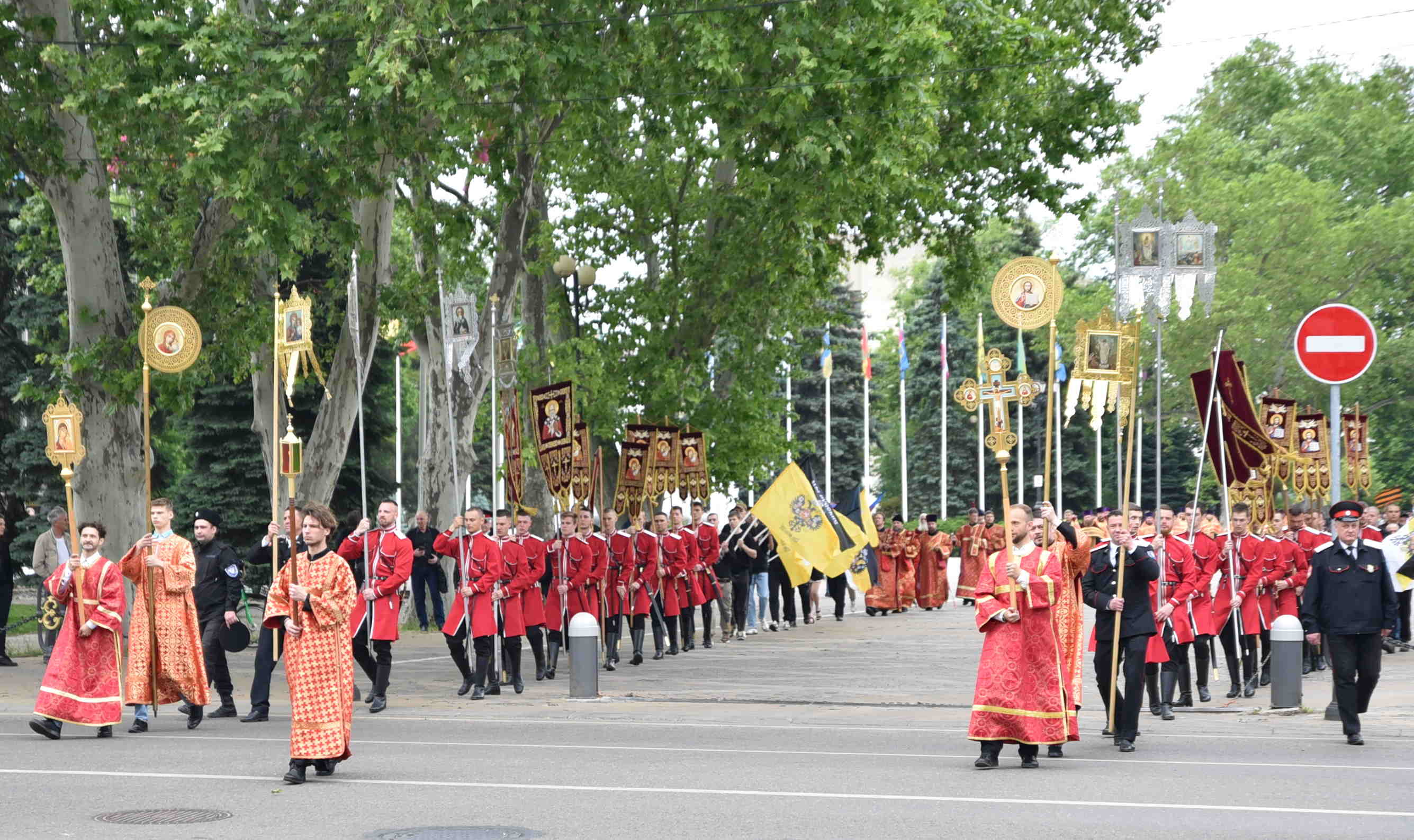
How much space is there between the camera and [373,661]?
56.5ft

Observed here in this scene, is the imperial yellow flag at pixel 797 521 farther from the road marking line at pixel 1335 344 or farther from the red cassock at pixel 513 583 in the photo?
the road marking line at pixel 1335 344

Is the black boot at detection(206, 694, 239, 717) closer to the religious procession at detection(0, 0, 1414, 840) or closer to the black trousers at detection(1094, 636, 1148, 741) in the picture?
the religious procession at detection(0, 0, 1414, 840)

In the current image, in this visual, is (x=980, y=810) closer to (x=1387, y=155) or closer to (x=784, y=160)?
(x=784, y=160)

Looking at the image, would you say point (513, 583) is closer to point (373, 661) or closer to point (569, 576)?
point (569, 576)

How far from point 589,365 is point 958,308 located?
22.8ft

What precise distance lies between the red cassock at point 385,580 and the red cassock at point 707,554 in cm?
830

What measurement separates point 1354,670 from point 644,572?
10.4m

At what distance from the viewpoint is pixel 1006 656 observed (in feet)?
40.5

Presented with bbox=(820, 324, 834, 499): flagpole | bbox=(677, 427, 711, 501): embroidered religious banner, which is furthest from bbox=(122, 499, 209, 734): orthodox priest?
bbox=(820, 324, 834, 499): flagpole

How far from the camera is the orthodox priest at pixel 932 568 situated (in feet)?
120

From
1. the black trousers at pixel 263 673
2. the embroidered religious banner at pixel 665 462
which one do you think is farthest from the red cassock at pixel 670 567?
the black trousers at pixel 263 673

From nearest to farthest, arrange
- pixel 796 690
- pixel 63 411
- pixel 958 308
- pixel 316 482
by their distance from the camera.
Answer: pixel 63 411, pixel 796 690, pixel 316 482, pixel 958 308

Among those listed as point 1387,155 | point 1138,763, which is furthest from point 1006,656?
point 1387,155

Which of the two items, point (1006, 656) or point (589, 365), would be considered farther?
point (589, 365)
